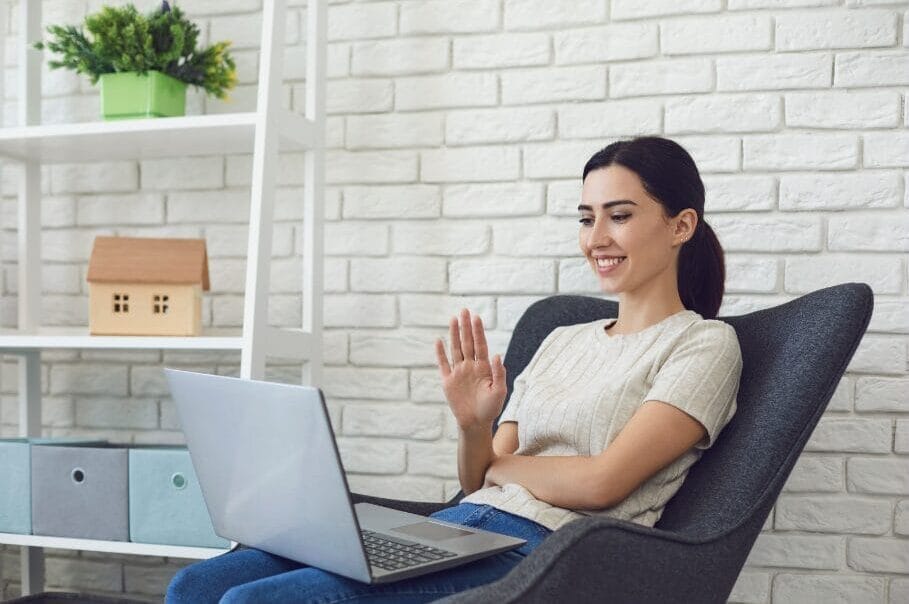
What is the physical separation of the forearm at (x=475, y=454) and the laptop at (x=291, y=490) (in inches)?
5.9

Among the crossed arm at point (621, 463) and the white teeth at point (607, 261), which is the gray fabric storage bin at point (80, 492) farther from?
the white teeth at point (607, 261)

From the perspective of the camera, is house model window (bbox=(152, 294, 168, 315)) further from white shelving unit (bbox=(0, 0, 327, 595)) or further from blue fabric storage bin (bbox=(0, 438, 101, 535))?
blue fabric storage bin (bbox=(0, 438, 101, 535))

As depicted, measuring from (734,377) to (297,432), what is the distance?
2.41 feet

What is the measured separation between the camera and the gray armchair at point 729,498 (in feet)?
3.81

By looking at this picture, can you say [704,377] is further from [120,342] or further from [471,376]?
[120,342]

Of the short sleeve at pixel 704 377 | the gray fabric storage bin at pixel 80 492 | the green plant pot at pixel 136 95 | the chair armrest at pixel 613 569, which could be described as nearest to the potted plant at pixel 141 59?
the green plant pot at pixel 136 95

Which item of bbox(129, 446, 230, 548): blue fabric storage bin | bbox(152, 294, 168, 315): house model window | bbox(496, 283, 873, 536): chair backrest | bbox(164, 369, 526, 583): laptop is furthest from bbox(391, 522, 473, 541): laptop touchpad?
bbox(152, 294, 168, 315): house model window

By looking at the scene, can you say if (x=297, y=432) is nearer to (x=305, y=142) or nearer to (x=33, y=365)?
(x=305, y=142)

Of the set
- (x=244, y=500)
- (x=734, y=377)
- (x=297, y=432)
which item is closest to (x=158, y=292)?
(x=244, y=500)

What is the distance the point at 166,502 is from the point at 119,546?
0.14 metres

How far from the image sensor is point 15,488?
2.05 m

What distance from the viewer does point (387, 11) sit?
7.29 ft

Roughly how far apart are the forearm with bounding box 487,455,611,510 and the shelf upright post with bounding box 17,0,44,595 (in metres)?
1.28

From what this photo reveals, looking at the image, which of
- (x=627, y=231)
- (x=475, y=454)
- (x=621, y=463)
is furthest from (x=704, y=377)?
(x=475, y=454)
